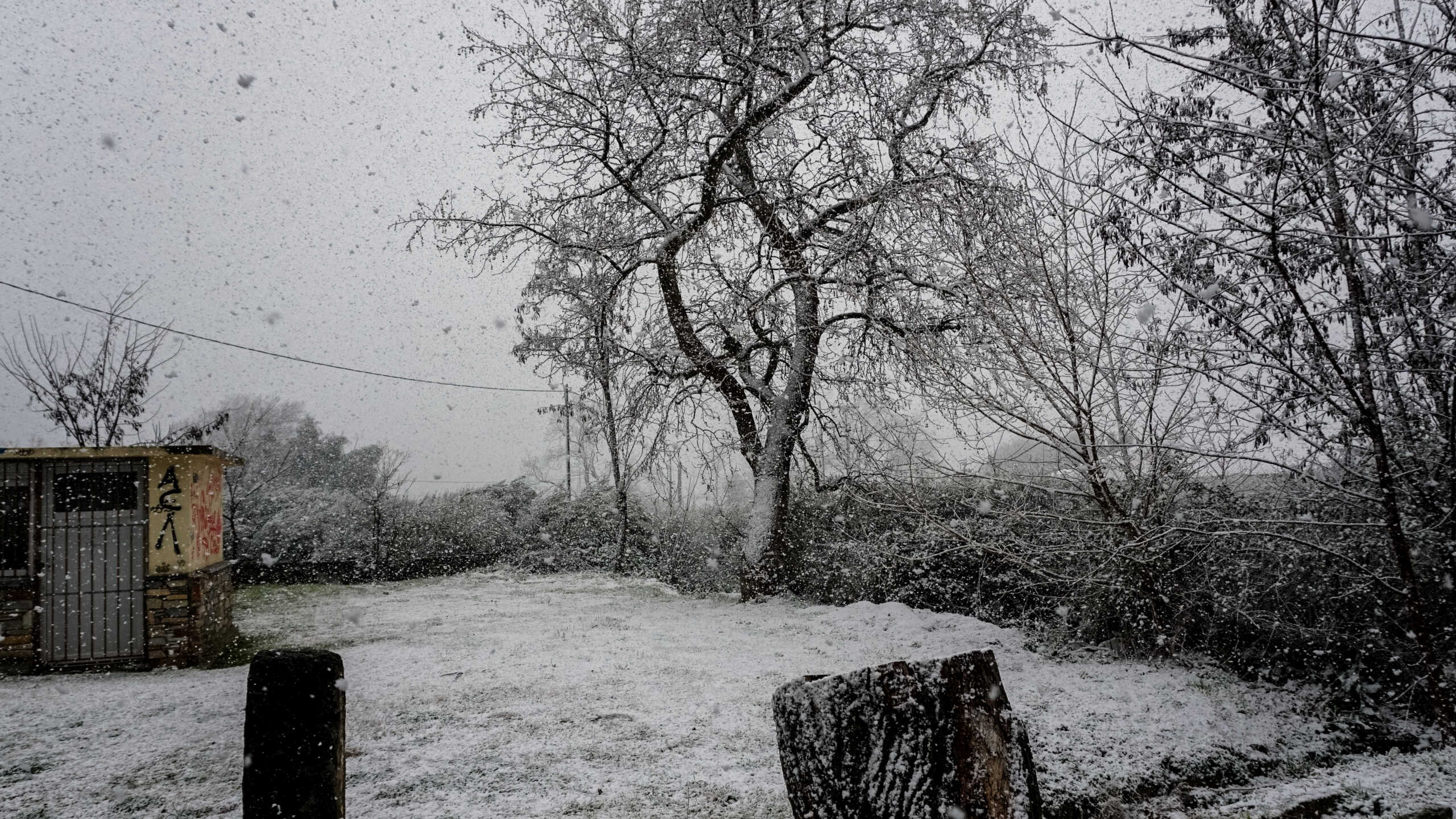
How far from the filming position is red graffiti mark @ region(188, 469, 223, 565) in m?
6.99

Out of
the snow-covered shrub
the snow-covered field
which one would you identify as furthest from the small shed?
the snow-covered shrub

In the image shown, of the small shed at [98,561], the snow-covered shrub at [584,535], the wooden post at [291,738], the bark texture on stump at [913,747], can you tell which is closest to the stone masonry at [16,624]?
the small shed at [98,561]

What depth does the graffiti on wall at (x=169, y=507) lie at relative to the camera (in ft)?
22.0

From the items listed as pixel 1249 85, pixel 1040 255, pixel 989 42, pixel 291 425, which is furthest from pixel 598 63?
pixel 291 425

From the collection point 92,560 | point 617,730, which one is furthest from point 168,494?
point 617,730

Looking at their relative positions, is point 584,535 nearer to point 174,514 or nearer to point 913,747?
point 174,514

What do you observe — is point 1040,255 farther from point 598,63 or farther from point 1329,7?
point 598,63

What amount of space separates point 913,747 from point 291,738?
173 centimetres

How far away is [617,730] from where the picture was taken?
14.2 ft

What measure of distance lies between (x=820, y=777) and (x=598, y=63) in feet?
30.2

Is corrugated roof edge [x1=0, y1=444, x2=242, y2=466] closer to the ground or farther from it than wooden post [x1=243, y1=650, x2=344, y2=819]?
farther from it

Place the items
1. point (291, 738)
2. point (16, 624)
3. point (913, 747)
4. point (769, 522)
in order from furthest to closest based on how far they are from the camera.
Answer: point (769, 522) < point (16, 624) < point (291, 738) < point (913, 747)

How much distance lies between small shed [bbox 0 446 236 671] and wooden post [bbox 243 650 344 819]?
607 centimetres

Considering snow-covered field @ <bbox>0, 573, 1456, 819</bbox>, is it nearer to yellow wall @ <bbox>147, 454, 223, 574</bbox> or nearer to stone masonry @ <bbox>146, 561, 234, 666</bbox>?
stone masonry @ <bbox>146, 561, 234, 666</bbox>
